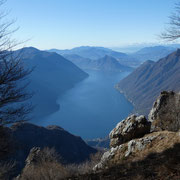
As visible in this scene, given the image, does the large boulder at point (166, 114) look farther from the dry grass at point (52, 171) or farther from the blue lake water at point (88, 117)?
the blue lake water at point (88, 117)

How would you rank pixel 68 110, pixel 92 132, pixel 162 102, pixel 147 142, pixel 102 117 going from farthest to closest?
pixel 68 110 → pixel 102 117 → pixel 92 132 → pixel 162 102 → pixel 147 142

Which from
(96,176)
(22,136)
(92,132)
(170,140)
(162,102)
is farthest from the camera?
(92,132)

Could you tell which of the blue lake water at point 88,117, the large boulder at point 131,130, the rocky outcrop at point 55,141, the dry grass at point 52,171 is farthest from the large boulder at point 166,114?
the blue lake water at point 88,117

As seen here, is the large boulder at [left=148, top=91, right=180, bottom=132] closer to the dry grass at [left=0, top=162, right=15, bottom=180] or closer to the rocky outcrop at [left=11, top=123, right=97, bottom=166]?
the dry grass at [left=0, top=162, right=15, bottom=180]

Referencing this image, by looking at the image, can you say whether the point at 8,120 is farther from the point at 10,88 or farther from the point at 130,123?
the point at 130,123

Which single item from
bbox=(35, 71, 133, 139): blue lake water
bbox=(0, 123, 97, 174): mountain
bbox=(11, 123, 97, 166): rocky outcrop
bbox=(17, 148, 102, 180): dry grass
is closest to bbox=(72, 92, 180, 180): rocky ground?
bbox=(17, 148, 102, 180): dry grass

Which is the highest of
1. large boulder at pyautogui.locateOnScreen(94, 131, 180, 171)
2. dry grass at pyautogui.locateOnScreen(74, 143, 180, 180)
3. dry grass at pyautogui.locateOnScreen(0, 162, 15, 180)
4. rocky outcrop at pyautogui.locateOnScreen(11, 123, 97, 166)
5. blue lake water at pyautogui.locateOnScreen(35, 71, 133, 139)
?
dry grass at pyautogui.locateOnScreen(74, 143, 180, 180)

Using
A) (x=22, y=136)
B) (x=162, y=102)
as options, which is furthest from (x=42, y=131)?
(x=162, y=102)
